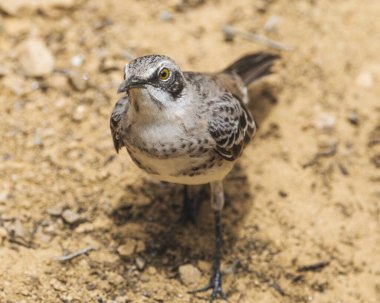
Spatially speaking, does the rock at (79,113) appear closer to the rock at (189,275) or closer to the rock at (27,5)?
the rock at (27,5)

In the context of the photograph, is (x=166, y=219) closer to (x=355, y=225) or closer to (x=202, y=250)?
(x=202, y=250)

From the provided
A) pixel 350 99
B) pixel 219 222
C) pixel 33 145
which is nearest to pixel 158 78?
pixel 219 222

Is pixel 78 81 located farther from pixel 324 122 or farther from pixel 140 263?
pixel 324 122

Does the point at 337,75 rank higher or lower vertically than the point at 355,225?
higher

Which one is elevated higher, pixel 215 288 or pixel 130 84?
pixel 130 84

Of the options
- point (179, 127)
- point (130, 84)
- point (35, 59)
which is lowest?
point (35, 59)

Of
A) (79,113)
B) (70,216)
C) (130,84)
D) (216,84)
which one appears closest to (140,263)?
(70,216)

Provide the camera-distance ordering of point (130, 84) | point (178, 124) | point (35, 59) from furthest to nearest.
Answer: point (35, 59)
point (178, 124)
point (130, 84)

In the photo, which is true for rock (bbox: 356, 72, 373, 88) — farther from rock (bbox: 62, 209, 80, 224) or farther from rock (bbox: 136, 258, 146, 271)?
rock (bbox: 62, 209, 80, 224)
